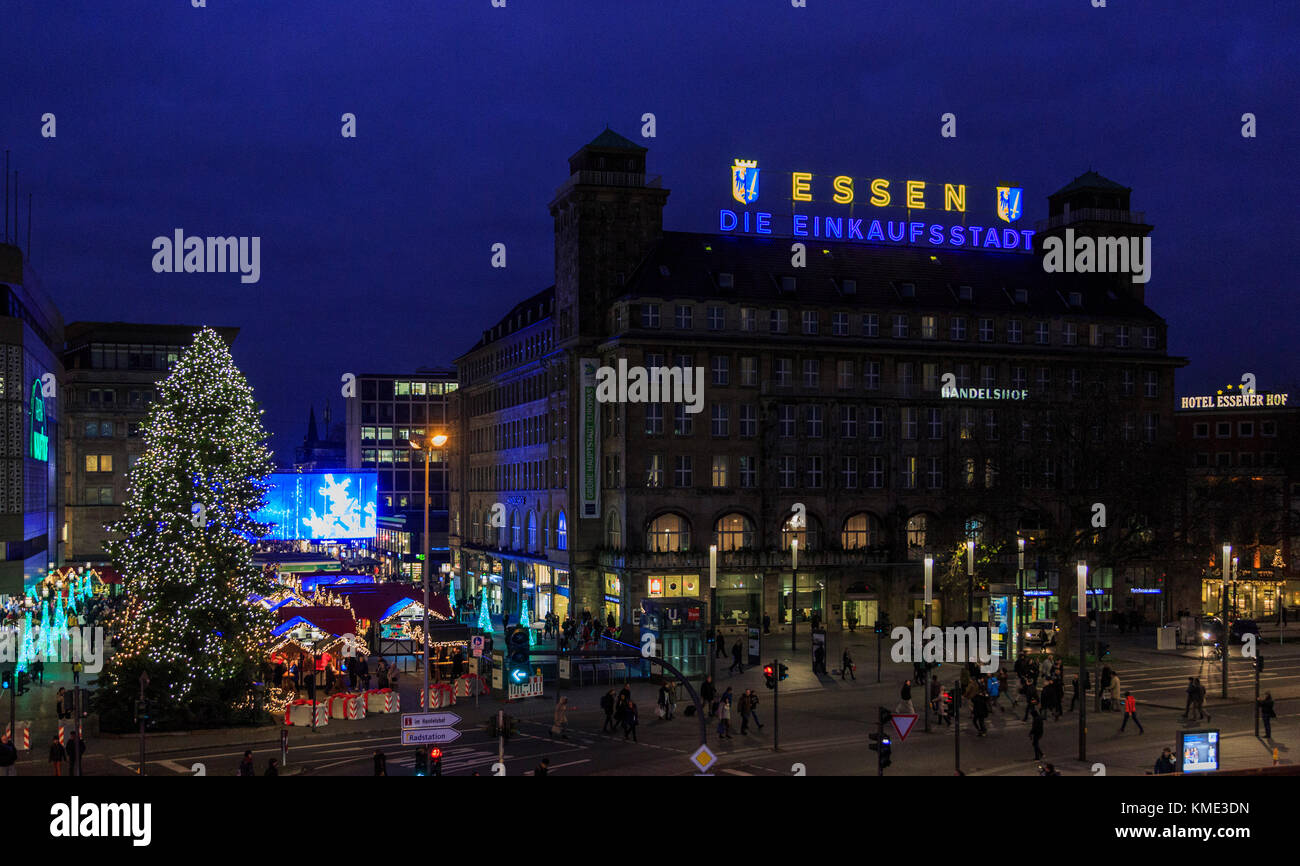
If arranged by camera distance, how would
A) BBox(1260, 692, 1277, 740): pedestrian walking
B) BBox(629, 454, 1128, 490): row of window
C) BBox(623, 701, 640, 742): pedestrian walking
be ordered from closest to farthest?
BBox(1260, 692, 1277, 740): pedestrian walking < BBox(623, 701, 640, 742): pedestrian walking < BBox(629, 454, 1128, 490): row of window

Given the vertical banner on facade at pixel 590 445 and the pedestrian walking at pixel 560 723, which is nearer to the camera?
the pedestrian walking at pixel 560 723

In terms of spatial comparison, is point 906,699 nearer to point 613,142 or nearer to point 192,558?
point 192,558

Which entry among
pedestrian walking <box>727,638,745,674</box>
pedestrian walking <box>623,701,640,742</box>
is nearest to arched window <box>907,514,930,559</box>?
pedestrian walking <box>727,638,745,674</box>

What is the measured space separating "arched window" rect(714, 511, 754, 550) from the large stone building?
12 centimetres

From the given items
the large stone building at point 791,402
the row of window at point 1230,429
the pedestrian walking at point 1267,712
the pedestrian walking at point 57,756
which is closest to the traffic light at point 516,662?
the pedestrian walking at point 57,756

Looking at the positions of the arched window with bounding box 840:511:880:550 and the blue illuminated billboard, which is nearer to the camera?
the arched window with bounding box 840:511:880:550

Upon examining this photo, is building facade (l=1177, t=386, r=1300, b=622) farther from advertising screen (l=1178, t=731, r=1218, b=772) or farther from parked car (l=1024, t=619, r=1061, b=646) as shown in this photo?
advertising screen (l=1178, t=731, r=1218, b=772)

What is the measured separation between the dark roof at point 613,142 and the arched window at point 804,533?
85.5ft

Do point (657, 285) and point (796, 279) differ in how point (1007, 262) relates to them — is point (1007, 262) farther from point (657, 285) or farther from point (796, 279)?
point (657, 285)

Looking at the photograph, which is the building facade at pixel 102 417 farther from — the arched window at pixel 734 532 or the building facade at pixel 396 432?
the arched window at pixel 734 532

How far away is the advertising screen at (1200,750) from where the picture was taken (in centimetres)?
2992

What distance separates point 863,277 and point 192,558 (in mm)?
54567

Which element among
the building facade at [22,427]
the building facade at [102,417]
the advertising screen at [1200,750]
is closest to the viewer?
the advertising screen at [1200,750]

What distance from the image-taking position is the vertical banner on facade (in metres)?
81.1
